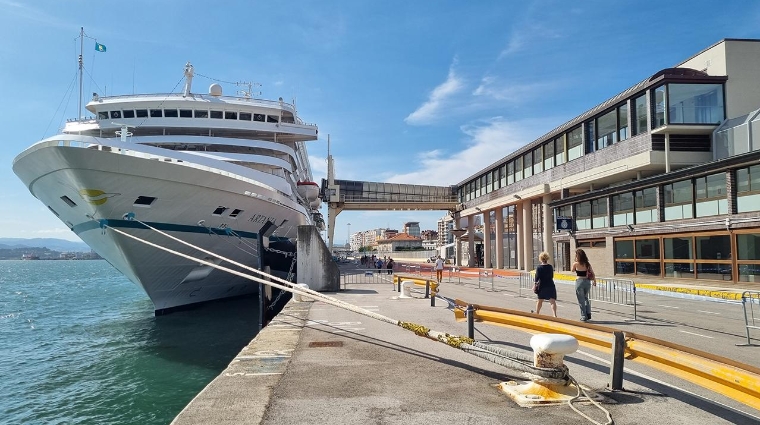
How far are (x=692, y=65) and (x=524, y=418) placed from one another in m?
24.7

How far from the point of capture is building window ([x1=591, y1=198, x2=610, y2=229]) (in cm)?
2405

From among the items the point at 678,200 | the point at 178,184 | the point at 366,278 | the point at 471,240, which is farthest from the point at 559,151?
the point at 178,184

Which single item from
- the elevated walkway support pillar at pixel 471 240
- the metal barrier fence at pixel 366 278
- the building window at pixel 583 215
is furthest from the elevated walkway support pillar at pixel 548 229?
the elevated walkway support pillar at pixel 471 240

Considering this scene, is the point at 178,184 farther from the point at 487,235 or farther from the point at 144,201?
the point at 487,235

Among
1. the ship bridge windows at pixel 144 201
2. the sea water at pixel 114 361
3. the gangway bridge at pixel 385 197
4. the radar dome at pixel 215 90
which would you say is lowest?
the sea water at pixel 114 361

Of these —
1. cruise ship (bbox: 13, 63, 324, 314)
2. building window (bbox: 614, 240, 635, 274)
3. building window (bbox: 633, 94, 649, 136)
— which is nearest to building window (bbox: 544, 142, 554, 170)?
building window (bbox: 633, 94, 649, 136)

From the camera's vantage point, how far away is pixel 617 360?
189 inches

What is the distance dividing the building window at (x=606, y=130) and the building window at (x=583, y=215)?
10.5 ft

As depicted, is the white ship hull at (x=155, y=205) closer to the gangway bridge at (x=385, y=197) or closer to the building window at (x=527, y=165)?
the building window at (x=527, y=165)

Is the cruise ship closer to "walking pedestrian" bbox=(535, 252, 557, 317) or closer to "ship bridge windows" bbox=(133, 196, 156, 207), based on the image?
"ship bridge windows" bbox=(133, 196, 156, 207)

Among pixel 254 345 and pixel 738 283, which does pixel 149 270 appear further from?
pixel 738 283

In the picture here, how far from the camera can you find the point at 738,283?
16.2m

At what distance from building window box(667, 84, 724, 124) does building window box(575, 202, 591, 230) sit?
21.7ft

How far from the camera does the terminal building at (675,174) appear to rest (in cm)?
1677
